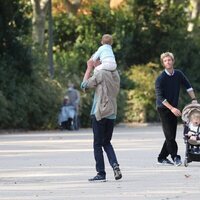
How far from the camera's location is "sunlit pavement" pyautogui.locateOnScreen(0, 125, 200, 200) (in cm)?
1152

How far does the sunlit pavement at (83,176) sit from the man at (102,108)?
32 cm

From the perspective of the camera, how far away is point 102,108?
42.8 feet

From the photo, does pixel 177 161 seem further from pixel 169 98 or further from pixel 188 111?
pixel 169 98

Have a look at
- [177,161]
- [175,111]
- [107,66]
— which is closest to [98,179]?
[107,66]

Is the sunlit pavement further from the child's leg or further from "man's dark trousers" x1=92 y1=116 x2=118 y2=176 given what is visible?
the child's leg

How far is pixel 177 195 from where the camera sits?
11.4 metres

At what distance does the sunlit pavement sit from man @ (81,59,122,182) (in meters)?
0.32

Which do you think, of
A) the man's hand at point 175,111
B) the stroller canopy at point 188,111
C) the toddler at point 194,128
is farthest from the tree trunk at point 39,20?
the man's hand at point 175,111

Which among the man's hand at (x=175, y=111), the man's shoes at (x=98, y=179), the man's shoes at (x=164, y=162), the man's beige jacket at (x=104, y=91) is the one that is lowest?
the man's shoes at (x=164, y=162)

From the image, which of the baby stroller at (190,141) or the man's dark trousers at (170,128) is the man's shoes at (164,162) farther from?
the baby stroller at (190,141)

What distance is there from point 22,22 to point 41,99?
308cm

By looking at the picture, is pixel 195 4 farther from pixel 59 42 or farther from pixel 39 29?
pixel 39 29

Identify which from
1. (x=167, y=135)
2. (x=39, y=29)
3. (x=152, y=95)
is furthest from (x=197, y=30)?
(x=167, y=135)

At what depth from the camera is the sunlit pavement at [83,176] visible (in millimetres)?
11524
